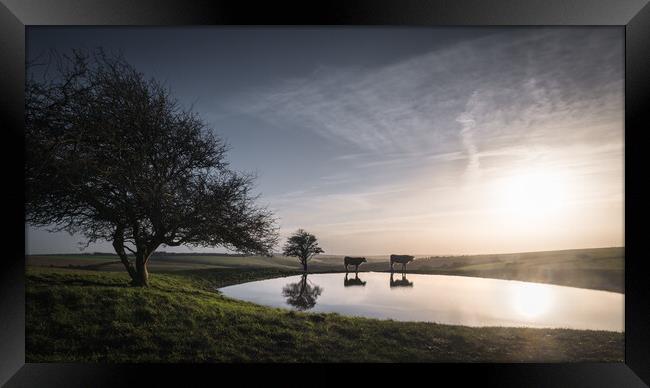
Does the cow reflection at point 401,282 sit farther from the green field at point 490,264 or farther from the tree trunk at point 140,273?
the tree trunk at point 140,273

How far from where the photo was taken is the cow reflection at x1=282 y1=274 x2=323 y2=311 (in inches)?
282

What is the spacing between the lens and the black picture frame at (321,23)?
6242mm

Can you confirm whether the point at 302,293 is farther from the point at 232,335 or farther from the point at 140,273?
the point at 140,273

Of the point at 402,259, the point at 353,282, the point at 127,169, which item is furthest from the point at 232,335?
the point at 127,169

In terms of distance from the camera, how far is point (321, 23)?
641 cm

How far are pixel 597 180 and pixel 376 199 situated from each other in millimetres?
4139

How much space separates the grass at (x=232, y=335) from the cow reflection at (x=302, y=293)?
208 millimetres

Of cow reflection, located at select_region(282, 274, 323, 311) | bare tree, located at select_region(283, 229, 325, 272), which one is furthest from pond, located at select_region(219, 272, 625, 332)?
bare tree, located at select_region(283, 229, 325, 272)

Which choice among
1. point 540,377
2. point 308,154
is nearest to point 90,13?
point 308,154

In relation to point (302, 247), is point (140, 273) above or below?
below

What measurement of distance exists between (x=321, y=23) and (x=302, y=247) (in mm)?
4294

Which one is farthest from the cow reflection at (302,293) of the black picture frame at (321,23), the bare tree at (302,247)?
the black picture frame at (321,23)

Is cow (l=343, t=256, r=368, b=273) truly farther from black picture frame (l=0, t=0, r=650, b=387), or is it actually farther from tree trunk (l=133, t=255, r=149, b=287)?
tree trunk (l=133, t=255, r=149, b=287)

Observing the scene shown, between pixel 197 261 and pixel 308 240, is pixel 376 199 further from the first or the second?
pixel 197 261
